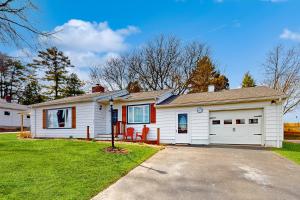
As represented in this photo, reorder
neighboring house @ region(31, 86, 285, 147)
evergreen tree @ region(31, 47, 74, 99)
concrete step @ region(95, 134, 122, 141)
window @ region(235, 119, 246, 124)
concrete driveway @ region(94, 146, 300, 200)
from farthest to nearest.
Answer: evergreen tree @ region(31, 47, 74, 99)
concrete step @ region(95, 134, 122, 141)
window @ region(235, 119, 246, 124)
neighboring house @ region(31, 86, 285, 147)
concrete driveway @ region(94, 146, 300, 200)

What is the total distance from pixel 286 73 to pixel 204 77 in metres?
9.36

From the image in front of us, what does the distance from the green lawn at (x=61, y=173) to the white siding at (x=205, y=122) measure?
16.9 feet

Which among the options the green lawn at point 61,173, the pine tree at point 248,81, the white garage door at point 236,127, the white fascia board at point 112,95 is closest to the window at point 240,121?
the white garage door at point 236,127

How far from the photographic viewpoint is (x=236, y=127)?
1360 centimetres

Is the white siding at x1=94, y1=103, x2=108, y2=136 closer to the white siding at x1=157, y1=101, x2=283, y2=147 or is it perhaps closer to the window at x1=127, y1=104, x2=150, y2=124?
the window at x1=127, y1=104, x2=150, y2=124

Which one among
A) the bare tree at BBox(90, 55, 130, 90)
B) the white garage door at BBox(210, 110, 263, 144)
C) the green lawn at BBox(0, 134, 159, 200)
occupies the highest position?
the bare tree at BBox(90, 55, 130, 90)

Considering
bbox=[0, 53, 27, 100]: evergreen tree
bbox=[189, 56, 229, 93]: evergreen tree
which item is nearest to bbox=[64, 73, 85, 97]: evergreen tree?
bbox=[0, 53, 27, 100]: evergreen tree

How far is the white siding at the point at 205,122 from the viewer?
40.6 ft

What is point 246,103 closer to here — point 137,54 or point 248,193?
point 248,193

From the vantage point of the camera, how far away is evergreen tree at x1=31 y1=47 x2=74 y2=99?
39891 mm

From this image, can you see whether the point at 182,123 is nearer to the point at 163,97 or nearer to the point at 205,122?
the point at 205,122

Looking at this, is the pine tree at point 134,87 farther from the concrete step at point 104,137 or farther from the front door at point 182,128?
the front door at point 182,128

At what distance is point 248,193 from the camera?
5.40 metres

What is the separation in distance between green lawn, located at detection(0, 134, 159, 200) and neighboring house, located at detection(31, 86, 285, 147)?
5.26 metres
